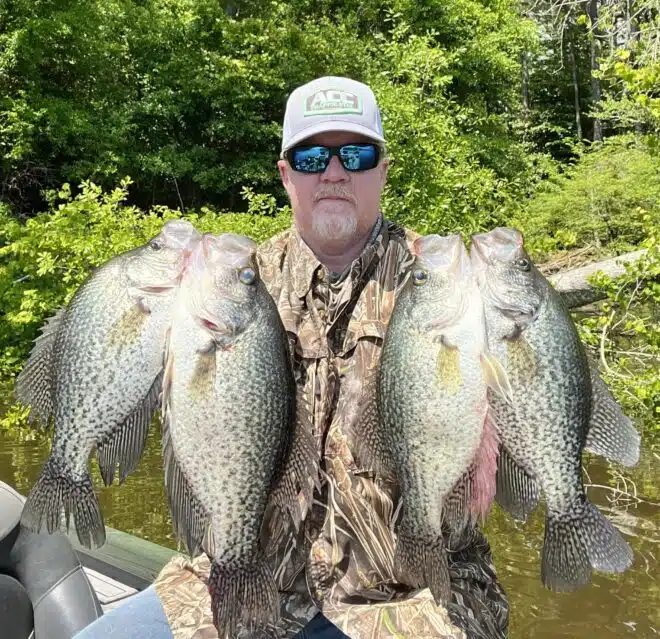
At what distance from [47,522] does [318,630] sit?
85cm

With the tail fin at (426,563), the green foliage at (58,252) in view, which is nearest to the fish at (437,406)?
the tail fin at (426,563)

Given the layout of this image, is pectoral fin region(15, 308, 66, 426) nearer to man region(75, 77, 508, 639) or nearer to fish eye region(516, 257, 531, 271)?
man region(75, 77, 508, 639)

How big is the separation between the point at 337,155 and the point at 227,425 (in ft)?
3.41

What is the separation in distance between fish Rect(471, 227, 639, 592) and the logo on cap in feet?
2.51

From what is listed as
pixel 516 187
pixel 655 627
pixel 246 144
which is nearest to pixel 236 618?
pixel 655 627

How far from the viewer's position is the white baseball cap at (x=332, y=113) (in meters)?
2.44

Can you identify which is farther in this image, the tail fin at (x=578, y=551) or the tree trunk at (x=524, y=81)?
the tree trunk at (x=524, y=81)

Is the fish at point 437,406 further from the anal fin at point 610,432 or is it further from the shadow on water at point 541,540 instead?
the shadow on water at point 541,540

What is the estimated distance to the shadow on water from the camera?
5785mm

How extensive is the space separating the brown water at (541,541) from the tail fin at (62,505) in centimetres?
309

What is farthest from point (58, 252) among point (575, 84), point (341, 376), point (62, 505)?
point (575, 84)

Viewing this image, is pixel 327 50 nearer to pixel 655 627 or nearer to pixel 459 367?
pixel 655 627

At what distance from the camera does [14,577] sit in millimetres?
2885

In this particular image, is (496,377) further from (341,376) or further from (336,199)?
(336,199)
